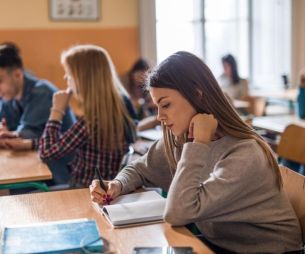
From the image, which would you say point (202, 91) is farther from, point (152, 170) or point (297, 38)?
point (297, 38)

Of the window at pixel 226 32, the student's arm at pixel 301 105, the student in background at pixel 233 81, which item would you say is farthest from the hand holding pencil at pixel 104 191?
the window at pixel 226 32

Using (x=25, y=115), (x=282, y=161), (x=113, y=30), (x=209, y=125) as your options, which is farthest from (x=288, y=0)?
(x=209, y=125)

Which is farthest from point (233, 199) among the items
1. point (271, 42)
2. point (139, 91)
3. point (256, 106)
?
point (271, 42)

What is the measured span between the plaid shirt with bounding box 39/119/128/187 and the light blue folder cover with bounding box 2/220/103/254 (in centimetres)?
107

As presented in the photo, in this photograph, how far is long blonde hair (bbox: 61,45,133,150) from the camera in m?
2.54

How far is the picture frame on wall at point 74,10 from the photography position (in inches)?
201

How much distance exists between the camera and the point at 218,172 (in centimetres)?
147

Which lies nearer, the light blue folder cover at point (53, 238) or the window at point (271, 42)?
the light blue folder cover at point (53, 238)

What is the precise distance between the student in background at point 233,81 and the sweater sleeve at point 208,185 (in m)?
4.36

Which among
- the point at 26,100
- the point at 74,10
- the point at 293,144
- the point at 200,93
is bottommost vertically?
the point at 293,144

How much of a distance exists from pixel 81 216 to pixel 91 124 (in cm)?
95

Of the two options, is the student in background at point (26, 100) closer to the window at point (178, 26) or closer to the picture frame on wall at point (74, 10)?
the picture frame on wall at point (74, 10)

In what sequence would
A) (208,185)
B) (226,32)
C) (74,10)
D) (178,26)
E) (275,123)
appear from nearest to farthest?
(208,185) → (275,123) → (74,10) → (178,26) → (226,32)

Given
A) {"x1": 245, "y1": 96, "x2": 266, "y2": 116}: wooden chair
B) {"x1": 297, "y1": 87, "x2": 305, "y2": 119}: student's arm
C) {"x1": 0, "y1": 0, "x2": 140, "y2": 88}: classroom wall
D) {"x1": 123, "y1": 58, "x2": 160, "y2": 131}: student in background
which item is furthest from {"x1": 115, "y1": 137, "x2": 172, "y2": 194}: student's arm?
{"x1": 0, "y1": 0, "x2": 140, "y2": 88}: classroom wall
